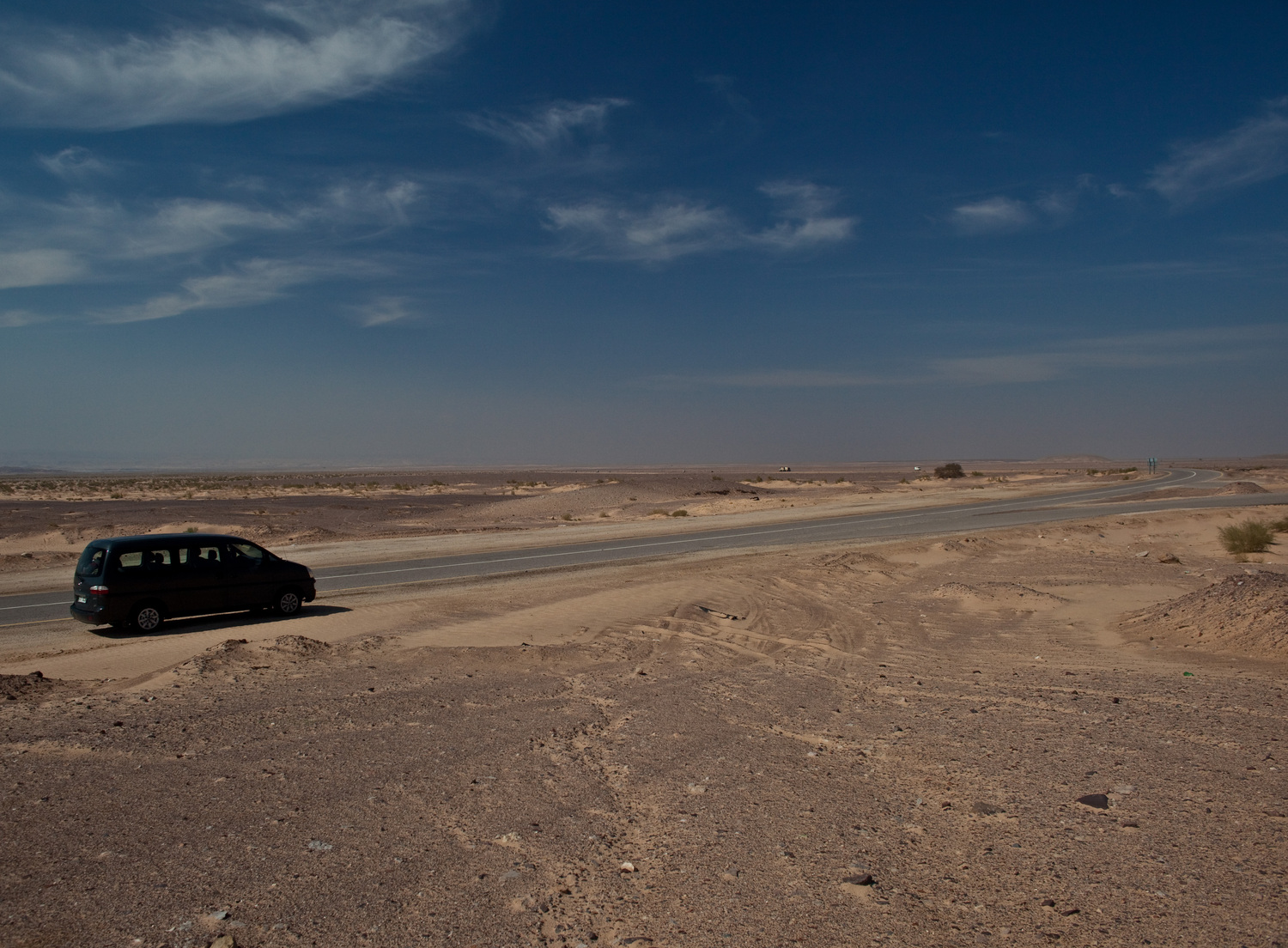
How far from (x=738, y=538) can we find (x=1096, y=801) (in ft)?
83.6

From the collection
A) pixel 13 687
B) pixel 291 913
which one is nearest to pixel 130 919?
pixel 291 913

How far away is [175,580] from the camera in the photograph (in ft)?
48.4

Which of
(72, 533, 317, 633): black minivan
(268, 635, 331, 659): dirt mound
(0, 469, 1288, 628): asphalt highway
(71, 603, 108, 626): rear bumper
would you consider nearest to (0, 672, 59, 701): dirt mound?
(268, 635, 331, 659): dirt mound

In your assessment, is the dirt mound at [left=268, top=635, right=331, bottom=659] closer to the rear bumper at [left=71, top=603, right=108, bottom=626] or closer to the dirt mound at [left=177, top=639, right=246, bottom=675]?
the dirt mound at [left=177, top=639, right=246, bottom=675]

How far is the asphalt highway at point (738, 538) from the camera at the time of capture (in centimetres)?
2038

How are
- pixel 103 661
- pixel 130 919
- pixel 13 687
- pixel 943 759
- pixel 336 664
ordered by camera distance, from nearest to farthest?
1. pixel 130 919
2. pixel 943 759
3. pixel 13 687
4. pixel 336 664
5. pixel 103 661

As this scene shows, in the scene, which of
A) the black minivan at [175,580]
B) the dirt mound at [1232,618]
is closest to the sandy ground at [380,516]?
the black minivan at [175,580]

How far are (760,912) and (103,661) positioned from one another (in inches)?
446

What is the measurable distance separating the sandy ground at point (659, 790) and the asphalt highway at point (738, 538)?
7.22 metres

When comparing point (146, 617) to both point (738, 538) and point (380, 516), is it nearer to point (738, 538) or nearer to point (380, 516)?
point (738, 538)

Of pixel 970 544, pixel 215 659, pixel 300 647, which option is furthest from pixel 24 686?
pixel 970 544

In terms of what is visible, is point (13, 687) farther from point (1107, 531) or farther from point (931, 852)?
point (1107, 531)

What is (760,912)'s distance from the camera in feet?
15.0

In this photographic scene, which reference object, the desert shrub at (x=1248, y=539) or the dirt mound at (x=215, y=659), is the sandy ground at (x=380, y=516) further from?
the desert shrub at (x=1248, y=539)
